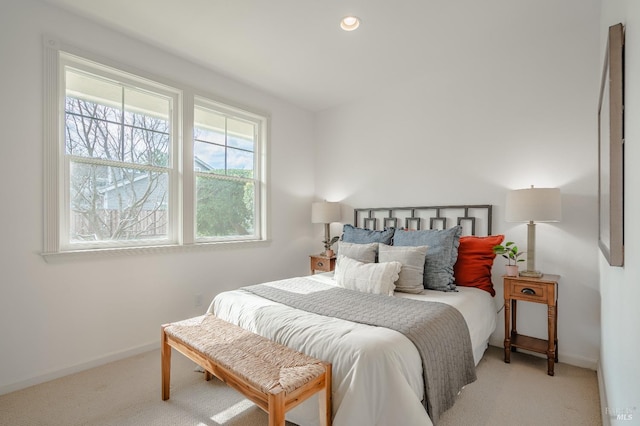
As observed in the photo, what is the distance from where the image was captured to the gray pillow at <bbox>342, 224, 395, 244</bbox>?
308 cm

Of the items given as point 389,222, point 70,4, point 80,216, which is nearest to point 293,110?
point 389,222

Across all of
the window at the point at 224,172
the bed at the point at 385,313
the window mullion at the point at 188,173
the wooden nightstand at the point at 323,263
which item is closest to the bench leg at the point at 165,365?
the bed at the point at 385,313

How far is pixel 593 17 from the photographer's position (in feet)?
7.91

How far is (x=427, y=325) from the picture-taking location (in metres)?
1.75

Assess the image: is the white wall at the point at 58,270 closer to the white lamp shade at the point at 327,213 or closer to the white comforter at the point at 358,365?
the white lamp shade at the point at 327,213

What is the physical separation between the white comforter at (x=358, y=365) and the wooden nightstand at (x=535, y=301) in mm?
1382

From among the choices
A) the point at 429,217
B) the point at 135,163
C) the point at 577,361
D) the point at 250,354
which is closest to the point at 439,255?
the point at 429,217

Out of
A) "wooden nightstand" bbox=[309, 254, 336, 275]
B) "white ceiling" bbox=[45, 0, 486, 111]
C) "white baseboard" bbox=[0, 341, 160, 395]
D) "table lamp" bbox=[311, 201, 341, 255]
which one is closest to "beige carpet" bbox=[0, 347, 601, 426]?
"white baseboard" bbox=[0, 341, 160, 395]

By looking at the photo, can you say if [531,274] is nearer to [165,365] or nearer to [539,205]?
[539,205]

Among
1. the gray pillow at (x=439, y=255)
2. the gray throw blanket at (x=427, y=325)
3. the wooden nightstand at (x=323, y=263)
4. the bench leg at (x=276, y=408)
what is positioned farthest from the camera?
the wooden nightstand at (x=323, y=263)

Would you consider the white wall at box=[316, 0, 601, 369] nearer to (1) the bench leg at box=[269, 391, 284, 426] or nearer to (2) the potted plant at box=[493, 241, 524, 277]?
(2) the potted plant at box=[493, 241, 524, 277]

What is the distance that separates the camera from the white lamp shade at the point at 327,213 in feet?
12.9

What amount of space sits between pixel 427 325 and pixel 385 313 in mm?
253

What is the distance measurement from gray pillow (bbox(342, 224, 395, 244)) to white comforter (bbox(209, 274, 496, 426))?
1.35m
